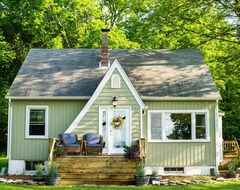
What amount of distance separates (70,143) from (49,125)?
6.09 feet

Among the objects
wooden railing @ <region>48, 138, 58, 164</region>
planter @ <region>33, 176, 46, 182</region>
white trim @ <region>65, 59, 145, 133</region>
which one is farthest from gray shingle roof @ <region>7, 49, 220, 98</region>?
planter @ <region>33, 176, 46, 182</region>

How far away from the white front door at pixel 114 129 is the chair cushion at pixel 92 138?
1.84 feet

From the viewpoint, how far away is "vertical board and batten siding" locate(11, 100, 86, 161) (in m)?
16.5

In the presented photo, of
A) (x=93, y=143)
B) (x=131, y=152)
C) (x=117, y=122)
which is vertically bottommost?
(x=131, y=152)

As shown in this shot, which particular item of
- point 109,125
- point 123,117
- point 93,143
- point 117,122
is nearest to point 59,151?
point 93,143

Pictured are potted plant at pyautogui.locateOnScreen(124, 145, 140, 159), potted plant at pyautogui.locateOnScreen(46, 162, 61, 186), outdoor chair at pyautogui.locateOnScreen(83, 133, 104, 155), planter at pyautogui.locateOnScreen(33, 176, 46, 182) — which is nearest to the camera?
potted plant at pyautogui.locateOnScreen(46, 162, 61, 186)

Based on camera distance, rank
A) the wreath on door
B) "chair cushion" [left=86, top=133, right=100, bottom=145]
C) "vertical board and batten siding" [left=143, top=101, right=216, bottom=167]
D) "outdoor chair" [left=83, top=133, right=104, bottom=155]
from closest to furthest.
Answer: "outdoor chair" [left=83, top=133, right=104, bottom=155], "chair cushion" [left=86, top=133, right=100, bottom=145], the wreath on door, "vertical board and batten siding" [left=143, top=101, right=216, bottom=167]

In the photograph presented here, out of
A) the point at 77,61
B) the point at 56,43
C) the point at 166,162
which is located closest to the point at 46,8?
the point at 56,43

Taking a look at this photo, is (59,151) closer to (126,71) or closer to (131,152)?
(131,152)

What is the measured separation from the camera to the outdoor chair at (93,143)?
15.3 meters

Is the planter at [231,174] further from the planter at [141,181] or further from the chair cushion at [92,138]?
the chair cushion at [92,138]

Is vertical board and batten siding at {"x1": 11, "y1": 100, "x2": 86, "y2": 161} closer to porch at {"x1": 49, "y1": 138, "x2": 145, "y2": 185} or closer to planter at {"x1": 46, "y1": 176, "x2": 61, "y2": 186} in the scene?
porch at {"x1": 49, "y1": 138, "x2": 145, "y2": 185}

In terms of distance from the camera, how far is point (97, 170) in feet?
47.4

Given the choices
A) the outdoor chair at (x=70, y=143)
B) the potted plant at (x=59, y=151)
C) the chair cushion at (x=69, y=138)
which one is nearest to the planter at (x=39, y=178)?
the potted plant at (x=59, y=151)
